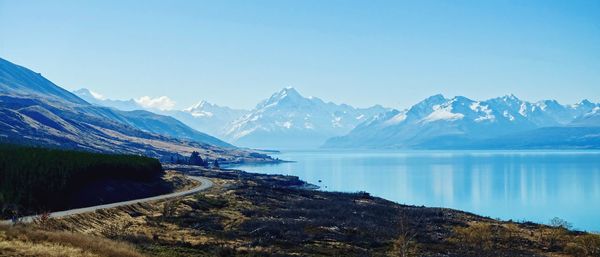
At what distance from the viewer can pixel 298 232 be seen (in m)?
61.9

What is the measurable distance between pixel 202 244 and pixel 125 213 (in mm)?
20240

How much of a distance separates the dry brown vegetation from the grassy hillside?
9.35 m

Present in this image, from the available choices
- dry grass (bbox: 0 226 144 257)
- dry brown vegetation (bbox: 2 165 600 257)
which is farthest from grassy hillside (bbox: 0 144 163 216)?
dry grass (bbox: 0 226 144 257)

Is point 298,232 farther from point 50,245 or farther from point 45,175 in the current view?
point 45,175

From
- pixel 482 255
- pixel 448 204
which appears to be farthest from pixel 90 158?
pixel 448 204

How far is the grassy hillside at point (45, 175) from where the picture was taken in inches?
2606

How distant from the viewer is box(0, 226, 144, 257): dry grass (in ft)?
108

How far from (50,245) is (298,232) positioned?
31252mm

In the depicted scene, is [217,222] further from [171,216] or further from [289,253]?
[289,253]

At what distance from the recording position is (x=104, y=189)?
81.7 m

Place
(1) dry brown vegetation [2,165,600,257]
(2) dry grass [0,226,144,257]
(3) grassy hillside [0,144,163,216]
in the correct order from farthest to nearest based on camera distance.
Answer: (3) grassy hillside [0,144,163,216]
(1) dry brown vegetation [2,165,600,257]
(2) dry grass [0,226,144,257]

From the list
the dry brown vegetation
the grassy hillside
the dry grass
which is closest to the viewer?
the dry grass

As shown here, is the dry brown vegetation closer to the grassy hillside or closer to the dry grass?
the dry grass

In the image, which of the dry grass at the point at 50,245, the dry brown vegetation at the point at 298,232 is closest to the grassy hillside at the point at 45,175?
the dry brown vegetation at the point at 298,232
